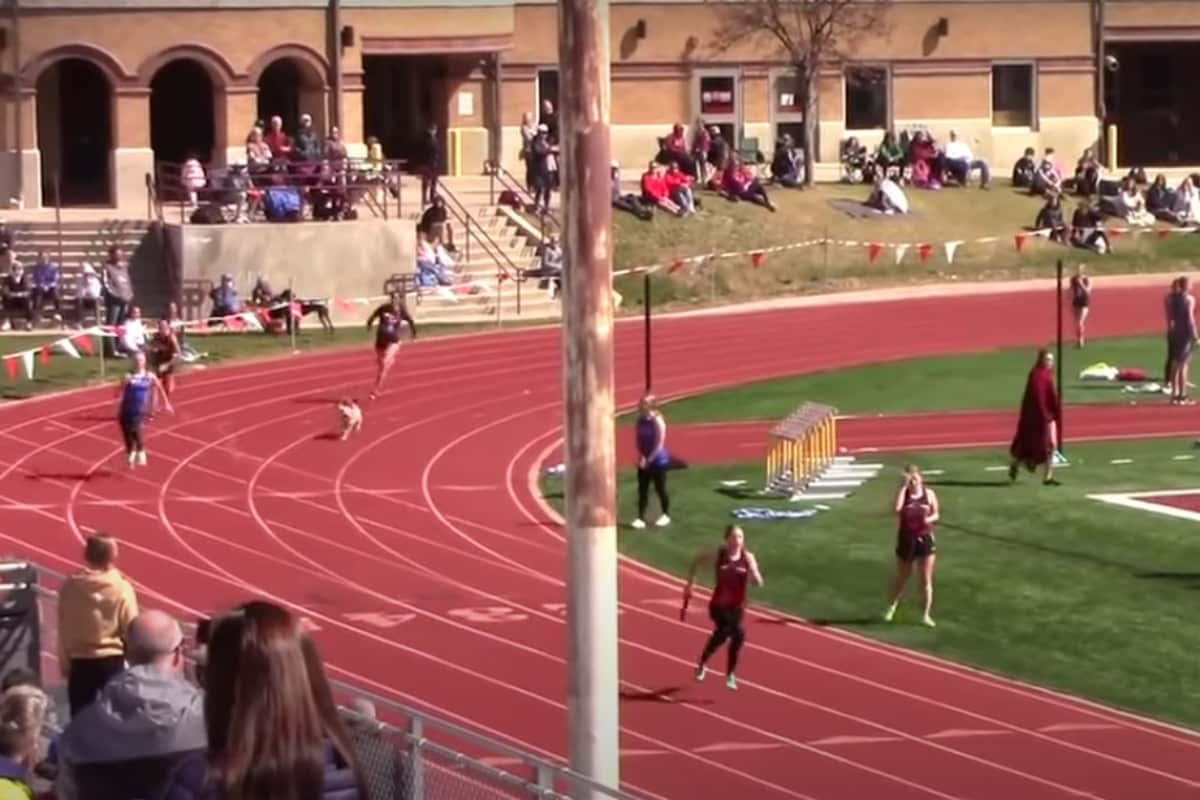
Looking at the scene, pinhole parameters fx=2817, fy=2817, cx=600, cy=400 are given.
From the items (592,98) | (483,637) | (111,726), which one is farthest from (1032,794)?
(111,726)

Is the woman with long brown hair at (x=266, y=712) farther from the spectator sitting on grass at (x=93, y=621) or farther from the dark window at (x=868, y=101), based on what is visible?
the dark window at (x=868, y=101)

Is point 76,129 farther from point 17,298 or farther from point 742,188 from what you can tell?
point 742,188

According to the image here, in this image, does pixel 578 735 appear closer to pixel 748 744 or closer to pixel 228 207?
→ pixel 748 744

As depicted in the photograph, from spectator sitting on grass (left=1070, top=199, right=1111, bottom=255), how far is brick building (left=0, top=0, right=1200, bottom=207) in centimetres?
631

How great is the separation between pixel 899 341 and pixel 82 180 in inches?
631

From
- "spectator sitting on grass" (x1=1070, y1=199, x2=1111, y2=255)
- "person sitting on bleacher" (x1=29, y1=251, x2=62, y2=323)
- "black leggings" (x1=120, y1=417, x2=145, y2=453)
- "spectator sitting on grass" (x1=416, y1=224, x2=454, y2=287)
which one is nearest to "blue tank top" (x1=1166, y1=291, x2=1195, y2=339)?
"black leggings" (x1=120, y1=417, x2=145, y2=453)

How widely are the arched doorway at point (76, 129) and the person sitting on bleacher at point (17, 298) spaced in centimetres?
808

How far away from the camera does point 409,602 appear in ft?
79.3

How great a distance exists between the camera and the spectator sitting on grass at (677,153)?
51750 mm

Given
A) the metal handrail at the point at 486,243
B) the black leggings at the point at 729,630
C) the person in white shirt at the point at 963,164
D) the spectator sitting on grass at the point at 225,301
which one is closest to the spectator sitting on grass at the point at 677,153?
the metal handrail at the point at 486,243

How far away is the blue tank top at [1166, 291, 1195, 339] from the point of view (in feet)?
114

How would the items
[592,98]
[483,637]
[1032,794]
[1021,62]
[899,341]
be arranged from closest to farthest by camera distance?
1. [592,98]
2. [1032,794]
3. [483,637]
4. [899,341]
5. [1021,62]

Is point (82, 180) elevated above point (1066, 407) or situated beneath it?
elevated above

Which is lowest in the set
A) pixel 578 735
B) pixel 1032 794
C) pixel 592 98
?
pixel 1032 794
